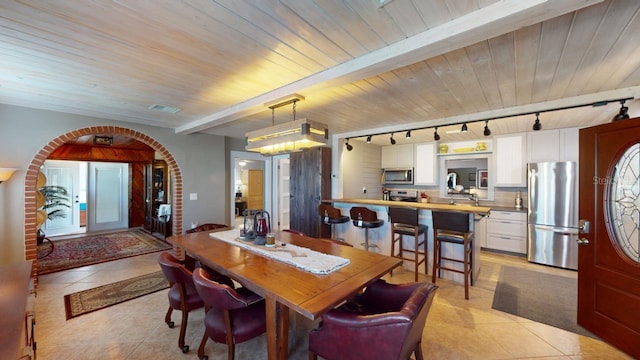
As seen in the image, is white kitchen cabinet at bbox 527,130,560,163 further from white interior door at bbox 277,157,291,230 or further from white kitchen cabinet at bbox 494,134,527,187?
white interior door at bbox 277,157,291,230

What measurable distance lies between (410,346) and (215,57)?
243 centimetres

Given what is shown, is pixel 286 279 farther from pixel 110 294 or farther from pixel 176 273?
pixel 110 294

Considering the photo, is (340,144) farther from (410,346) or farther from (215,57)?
(410,346)

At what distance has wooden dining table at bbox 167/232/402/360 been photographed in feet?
4.64

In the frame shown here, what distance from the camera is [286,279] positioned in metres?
1.67

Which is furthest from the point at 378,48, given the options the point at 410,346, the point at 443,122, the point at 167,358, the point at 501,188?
the point at 501,188

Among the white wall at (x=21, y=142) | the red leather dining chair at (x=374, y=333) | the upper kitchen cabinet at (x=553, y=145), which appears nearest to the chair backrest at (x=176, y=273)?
the red leather dining chair at (x=374, y=333)

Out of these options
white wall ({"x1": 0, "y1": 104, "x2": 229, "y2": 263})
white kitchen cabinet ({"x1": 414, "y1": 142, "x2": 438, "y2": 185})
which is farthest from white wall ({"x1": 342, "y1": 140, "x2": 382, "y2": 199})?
white wall ({"x1": 0, "y1": 104, "x2": 229, "y2": 263})

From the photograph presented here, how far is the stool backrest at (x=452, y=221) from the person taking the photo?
3.03 meters

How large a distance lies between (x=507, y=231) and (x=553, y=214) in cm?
78

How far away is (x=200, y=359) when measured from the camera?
196cm

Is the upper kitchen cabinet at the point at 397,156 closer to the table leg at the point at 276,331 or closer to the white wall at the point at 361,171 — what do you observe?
the white wall at the point at 361,171

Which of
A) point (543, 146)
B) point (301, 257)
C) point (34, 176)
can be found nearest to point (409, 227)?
point (301, 257)

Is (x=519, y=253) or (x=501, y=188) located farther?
(x=501, y=188)
